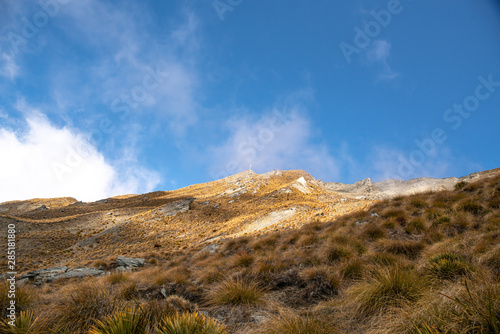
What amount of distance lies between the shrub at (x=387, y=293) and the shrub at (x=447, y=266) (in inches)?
28.5

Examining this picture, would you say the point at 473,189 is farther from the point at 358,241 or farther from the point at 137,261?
the point at 137,261

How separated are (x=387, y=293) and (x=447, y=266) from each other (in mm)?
1919

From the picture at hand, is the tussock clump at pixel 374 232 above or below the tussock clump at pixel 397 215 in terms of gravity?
below

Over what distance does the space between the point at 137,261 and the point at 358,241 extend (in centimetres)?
1597

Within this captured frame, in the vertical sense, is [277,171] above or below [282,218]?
above

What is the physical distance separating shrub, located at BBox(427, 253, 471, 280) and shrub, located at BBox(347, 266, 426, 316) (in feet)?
2.37

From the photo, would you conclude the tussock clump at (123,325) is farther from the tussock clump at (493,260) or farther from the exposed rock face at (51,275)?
the exposed rock face at (51,275)

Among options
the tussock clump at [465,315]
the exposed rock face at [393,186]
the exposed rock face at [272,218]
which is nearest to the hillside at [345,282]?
the tussock clump at [465,315]

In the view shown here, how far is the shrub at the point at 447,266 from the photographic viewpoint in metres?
4.82

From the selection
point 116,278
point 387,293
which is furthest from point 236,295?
point 116,278

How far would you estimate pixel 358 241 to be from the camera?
955cm

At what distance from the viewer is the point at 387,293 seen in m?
4.43

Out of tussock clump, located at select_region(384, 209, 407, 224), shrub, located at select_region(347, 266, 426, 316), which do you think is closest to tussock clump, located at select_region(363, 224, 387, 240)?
tussock clump, located at select_region(384, 209, 407, 224)

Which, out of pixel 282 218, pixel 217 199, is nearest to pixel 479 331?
pixel 282 218
